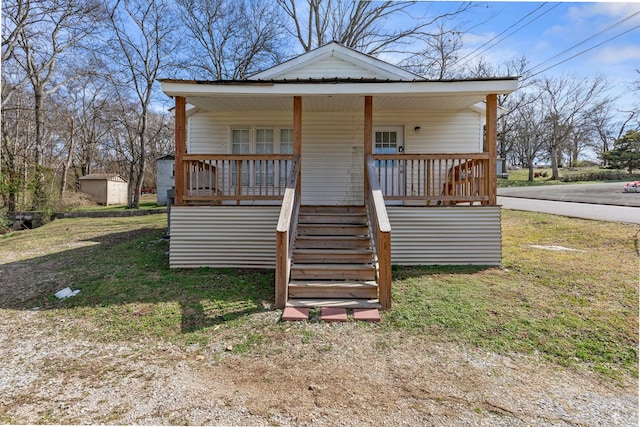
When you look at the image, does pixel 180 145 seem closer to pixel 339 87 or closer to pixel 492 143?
pixel 339 87

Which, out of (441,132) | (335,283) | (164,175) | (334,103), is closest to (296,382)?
(335,283)

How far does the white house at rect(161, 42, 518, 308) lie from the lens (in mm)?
5047

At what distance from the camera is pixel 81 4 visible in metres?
16.3

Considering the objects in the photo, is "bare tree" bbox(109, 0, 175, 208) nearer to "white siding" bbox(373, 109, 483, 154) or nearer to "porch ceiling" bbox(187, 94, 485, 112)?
"porch ceiling" bbox(187, 94, 485, 112)

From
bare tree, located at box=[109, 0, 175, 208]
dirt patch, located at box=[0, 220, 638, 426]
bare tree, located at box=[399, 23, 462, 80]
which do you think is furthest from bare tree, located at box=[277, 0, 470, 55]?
dirt patch, located at box=[0, 220, 638, 426]

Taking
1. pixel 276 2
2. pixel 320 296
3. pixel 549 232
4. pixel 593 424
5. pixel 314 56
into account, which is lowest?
pixel 593 424

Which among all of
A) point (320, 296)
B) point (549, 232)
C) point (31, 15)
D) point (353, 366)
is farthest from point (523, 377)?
point (31, 15)

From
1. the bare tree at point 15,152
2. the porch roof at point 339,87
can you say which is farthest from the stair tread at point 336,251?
the bare tree at point 15,152

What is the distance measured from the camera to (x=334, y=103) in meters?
7.40

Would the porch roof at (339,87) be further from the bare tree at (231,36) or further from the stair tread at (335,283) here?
the bare tree at (231,36)

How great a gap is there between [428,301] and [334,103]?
15.8ft

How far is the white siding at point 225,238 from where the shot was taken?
618 centimetres

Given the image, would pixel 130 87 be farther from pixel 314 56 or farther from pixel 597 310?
pixel 597 310

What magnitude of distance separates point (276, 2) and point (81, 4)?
36.6 ft
